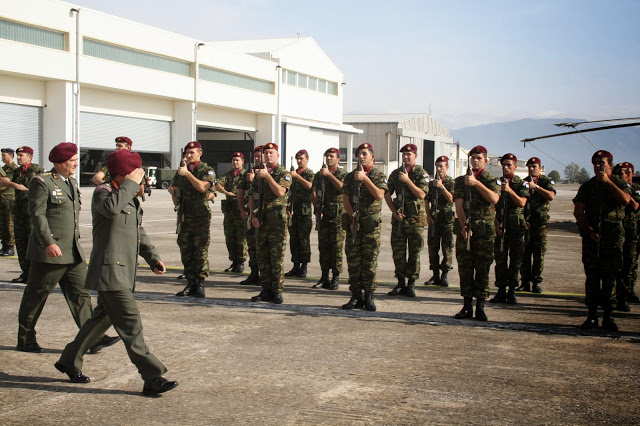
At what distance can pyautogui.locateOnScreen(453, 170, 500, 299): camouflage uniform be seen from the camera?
24.3ft

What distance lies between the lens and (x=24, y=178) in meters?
9.95

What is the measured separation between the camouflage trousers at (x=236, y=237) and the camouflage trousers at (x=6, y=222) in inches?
159

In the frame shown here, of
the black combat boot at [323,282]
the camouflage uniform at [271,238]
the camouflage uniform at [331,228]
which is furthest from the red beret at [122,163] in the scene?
the black combat boot at [323,282]

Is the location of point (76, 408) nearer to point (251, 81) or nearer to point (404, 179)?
point (404, 179)

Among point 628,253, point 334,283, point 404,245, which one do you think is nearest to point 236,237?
point 334,283

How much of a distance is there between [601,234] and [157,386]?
17.0 ft

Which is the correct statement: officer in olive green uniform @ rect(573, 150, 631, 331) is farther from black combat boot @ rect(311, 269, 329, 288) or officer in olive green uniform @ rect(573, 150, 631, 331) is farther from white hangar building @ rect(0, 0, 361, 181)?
white hangar building @ rect(0, 0, 361, 181)

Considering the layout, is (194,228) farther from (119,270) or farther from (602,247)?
(602,247)

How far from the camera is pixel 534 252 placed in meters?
9.52

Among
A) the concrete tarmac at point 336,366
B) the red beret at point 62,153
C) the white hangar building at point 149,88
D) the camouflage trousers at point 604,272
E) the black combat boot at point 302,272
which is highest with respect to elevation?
the white hangar building at point 149,88

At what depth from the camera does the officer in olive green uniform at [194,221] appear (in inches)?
333

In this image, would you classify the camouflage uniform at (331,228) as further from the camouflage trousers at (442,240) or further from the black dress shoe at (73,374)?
the black dress shoe at (73,374)

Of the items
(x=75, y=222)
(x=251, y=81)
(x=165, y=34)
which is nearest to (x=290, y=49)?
(x=251, y=81)

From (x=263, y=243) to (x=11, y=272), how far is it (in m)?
4.41
